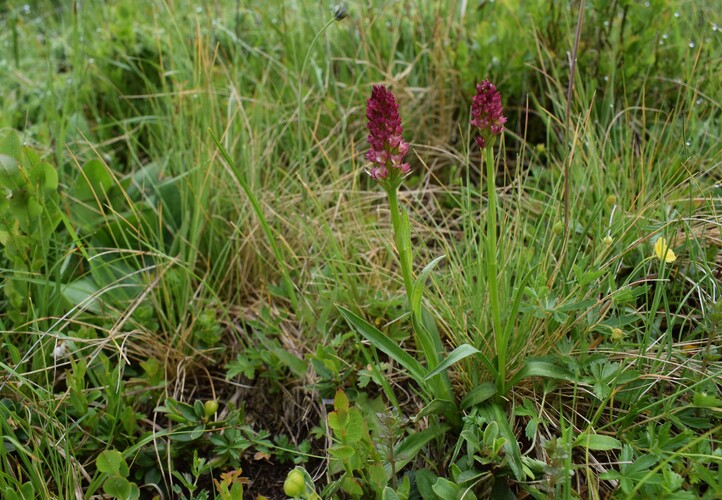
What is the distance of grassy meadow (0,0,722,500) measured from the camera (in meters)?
1.38

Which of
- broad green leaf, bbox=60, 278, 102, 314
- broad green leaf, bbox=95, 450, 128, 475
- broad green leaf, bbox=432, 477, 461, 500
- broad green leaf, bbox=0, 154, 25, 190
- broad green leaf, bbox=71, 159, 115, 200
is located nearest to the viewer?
broad green leaf, bbox=432, 477, 461, 500

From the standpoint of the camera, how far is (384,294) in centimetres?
187

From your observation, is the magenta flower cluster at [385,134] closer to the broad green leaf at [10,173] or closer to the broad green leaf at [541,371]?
the broad green leaf at [541,371]

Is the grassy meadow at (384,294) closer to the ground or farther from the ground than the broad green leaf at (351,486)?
farther from the ground

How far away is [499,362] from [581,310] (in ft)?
0.92

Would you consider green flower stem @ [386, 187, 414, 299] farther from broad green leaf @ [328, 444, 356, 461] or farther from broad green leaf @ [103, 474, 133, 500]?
broad green leaf @ [103, 474, 133, 500]

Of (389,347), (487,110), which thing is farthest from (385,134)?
(389,347)

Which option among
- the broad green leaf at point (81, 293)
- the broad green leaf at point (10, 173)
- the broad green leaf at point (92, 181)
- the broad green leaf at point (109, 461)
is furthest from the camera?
the broad green leaf at point (92, 181)

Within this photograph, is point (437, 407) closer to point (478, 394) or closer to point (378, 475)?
point (478, 394)

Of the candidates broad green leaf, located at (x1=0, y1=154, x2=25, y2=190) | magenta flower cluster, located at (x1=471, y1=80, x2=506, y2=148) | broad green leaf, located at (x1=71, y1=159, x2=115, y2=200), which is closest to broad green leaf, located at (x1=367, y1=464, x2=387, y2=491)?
magenta flower cluster, located at (x1=471, y1=80, x2=506, y2=148)

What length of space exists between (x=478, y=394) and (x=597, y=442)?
0.26 metres

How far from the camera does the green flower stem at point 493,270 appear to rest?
4.14ft


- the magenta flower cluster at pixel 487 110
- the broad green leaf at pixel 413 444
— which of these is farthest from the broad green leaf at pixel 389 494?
the magenta flower cluster at pixel 487 110

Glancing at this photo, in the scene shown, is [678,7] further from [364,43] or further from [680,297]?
[680,297]
